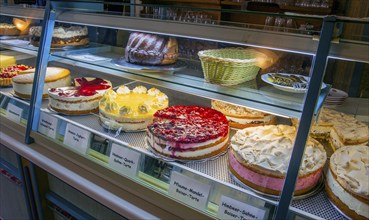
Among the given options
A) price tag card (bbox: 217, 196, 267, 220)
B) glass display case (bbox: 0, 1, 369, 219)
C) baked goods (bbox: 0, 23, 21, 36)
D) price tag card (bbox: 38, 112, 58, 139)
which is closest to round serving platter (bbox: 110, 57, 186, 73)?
glass display case (bbox: 0, 1, 369, 219)

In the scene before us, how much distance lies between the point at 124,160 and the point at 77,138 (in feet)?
1.13

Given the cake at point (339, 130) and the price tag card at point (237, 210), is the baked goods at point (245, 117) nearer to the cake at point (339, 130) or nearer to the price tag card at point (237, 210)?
the cake at point (339, 130)

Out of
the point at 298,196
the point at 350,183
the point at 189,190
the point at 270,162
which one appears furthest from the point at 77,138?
the point at 350,183

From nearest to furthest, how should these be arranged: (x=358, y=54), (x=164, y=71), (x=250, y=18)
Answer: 1. (x=358, y=54)
2. (x=164, y=71)
3. (x=250, y=18)

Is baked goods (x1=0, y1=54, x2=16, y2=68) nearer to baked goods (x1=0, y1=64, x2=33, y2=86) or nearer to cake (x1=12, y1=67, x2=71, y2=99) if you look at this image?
baked goods (x1=0, y1=64, x2=33, y2=86)

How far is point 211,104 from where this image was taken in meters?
1.95

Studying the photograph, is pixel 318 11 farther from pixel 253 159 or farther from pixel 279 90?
pixel 253 159

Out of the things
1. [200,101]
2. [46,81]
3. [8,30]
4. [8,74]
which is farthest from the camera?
[8,30]

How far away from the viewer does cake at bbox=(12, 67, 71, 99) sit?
2090 mm

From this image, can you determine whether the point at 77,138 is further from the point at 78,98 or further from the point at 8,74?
the point at 8,74

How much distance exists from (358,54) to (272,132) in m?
0.58

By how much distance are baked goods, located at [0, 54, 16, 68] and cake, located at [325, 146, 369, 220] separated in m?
2.61

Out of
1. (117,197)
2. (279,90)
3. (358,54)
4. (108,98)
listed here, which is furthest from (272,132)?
(108,98)

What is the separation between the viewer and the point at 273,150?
1.26m
